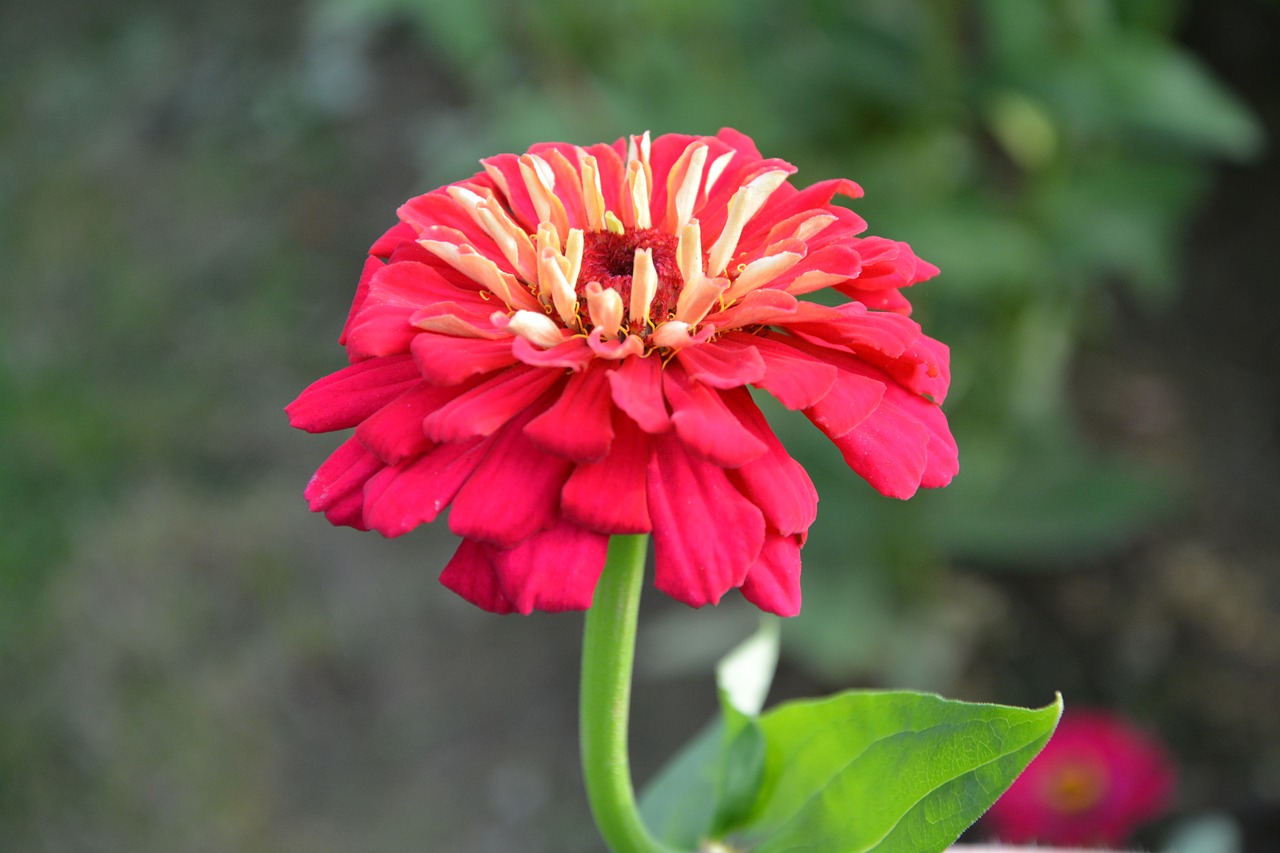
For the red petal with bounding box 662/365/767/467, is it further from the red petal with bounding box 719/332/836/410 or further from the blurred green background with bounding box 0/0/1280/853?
the blurred green background with bounding box 0/0/1280/853

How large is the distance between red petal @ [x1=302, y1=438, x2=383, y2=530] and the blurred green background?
97cm

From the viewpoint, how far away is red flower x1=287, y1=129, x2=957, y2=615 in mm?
460

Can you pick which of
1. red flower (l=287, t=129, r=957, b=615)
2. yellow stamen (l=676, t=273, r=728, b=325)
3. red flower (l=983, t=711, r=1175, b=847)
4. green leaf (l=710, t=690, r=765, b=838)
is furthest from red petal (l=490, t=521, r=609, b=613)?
red flower (l=983, t=711, r=1175, b=847)

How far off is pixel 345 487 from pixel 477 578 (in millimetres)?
71

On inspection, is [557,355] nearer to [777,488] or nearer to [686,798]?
[777,488]

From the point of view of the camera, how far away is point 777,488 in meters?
0.48

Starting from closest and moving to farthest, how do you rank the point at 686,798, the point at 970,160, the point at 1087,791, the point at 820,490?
the point at 686,798 < the point at 1087,791 < the point at 820,490 < the point at 970,160

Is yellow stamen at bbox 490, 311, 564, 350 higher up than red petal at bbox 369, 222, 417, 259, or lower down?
lower down

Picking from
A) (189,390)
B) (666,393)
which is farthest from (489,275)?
(189,390)

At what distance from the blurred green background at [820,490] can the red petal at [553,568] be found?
98 cm

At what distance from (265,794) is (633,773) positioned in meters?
0.49

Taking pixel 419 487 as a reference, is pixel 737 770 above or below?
below

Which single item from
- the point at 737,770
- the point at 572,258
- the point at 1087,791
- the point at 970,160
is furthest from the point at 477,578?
the point at 970,160

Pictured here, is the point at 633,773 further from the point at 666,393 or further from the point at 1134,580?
the point at 666,393
